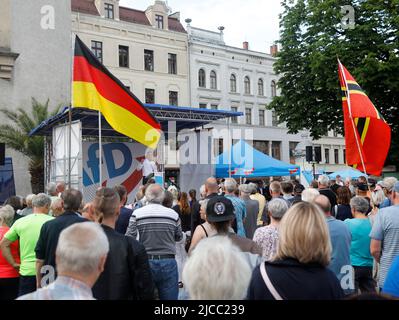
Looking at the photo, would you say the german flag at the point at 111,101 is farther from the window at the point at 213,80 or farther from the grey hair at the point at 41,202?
the window at the point at 213,80

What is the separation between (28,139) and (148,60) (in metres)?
16.8

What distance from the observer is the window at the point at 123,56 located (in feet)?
117

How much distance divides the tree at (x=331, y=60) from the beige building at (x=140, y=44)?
14.1 meters

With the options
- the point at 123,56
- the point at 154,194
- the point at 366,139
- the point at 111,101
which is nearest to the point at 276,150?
the point at 123,56

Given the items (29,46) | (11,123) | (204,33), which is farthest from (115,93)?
(204,33)

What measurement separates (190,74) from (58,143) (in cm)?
2233

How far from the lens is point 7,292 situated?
5664mm

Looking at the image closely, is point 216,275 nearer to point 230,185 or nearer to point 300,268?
point 300,268

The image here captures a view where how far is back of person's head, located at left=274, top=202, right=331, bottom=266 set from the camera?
112 inches

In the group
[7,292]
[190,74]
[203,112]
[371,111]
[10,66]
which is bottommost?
[7,292]

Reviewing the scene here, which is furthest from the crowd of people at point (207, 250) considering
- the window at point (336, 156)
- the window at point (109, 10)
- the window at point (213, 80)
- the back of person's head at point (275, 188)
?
the window at point (336, 156)

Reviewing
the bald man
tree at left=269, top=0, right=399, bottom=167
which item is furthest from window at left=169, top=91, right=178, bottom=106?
the bald man

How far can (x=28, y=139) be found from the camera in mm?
22406

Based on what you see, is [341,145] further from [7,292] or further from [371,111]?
[7,292]
